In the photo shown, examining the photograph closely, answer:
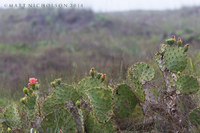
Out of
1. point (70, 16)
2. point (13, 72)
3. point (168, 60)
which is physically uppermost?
point (168, 60)

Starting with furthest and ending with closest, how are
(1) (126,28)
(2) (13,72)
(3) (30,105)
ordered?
(1) (126,28), (2) (13,72), (3) (30,105)

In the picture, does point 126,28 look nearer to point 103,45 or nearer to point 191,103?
point 103,45

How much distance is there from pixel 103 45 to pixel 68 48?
2020 millimetres

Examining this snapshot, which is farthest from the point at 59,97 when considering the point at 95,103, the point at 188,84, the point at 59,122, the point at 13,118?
the point at 188,84

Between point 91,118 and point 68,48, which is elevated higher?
point 91,118

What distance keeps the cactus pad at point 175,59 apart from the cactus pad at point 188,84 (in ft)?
0.64

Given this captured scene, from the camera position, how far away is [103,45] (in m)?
15.4

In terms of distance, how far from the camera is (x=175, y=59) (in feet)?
7.95

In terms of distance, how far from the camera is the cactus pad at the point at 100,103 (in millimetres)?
2148

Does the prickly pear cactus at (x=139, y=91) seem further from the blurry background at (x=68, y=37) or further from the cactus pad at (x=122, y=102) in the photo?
the blurry background at (x=68, y=37)

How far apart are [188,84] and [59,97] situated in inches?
43.1

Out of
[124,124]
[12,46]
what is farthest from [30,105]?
[12,46]

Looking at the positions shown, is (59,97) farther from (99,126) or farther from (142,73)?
(142,73)

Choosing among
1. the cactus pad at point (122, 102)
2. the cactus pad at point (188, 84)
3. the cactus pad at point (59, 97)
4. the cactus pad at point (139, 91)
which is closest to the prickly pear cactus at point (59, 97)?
the cactus pad at point (59, 97)
